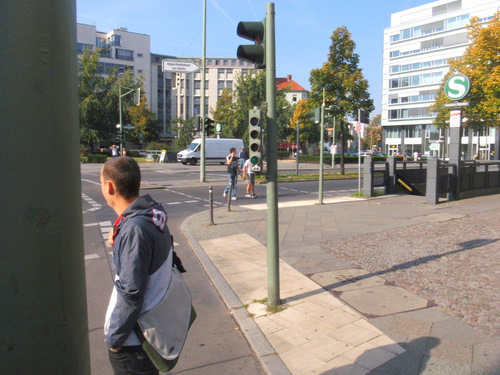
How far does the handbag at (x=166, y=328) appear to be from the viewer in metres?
2.04

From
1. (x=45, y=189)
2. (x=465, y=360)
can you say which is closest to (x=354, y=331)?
(x=465, y=360)

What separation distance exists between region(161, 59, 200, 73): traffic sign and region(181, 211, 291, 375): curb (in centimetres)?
1147

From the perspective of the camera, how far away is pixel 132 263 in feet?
6.50

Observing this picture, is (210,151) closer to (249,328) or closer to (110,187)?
(249,328)

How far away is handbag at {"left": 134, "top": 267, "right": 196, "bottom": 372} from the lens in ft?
6.70

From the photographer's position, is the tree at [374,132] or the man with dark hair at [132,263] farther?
the tree at [374,132]

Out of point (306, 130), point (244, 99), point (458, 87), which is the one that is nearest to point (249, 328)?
point (458, 87)

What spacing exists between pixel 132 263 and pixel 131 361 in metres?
0.54

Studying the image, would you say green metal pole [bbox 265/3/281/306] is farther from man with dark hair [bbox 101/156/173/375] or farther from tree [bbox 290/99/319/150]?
tree [bbox 290/99/319/150]

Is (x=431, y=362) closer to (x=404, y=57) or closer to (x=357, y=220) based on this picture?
(x=357, y=220)

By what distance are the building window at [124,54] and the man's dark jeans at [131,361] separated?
306 ft

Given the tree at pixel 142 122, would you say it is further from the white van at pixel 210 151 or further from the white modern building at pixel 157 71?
the white van at pixel 210 151

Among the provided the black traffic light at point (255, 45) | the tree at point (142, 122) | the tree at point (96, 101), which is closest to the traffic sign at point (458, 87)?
the black traffic light at point (255, 45)

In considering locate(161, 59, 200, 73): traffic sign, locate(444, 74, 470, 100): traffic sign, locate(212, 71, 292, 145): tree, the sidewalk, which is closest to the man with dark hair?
the sidewalk
